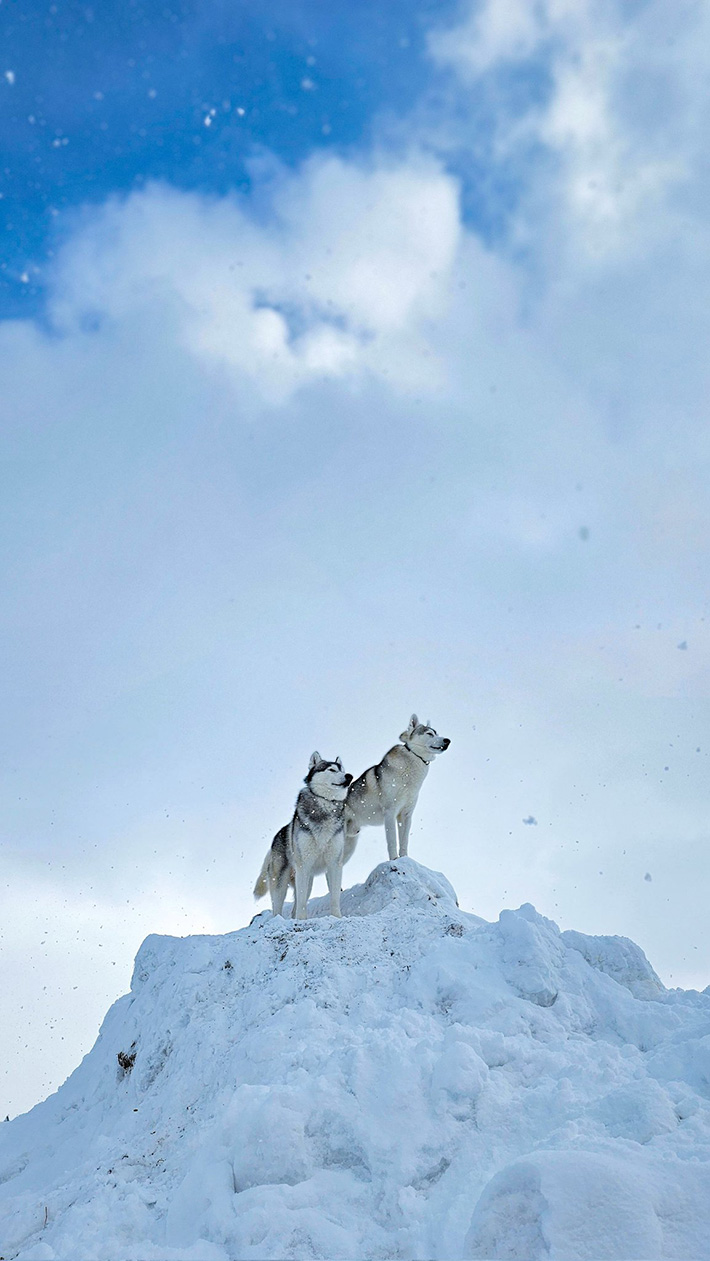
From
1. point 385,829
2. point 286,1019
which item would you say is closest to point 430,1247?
point 286,1019

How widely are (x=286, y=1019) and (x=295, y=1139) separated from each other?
5.70 ft

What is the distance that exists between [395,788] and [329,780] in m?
1.59

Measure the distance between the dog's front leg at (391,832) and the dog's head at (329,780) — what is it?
1441mm

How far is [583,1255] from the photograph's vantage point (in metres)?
4.04

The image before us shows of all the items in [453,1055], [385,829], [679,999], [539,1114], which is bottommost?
[539,1114]

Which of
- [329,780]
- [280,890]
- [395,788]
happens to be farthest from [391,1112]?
[395,788]

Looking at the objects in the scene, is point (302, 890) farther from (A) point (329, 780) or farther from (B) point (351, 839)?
(B) point (351, 839)

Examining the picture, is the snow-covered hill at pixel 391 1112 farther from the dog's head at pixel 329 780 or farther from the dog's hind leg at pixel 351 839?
the dog's hind leg at pixel 351 839

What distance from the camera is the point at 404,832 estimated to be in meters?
12.5

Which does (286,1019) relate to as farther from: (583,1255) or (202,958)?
(583,1255)

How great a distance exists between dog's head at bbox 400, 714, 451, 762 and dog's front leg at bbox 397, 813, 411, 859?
100cm

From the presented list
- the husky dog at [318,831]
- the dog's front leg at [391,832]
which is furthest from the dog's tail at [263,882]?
the dog's front leg at [391,832]

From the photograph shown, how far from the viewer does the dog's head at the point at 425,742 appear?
489 inches

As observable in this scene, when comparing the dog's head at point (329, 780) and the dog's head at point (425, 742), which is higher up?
the dog's head at point (425, 742)
